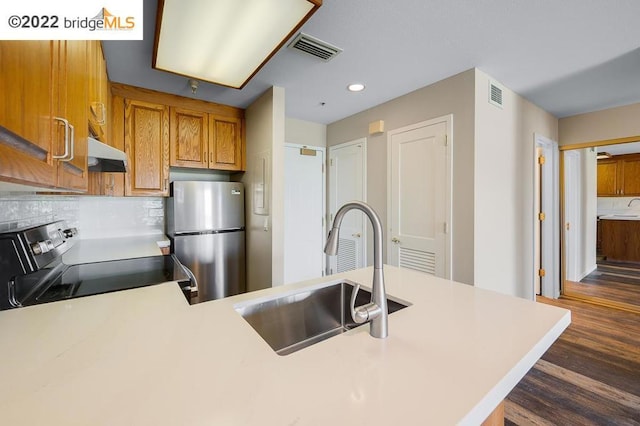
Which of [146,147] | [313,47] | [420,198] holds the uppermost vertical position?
[313,47]

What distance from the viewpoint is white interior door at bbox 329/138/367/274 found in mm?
3379

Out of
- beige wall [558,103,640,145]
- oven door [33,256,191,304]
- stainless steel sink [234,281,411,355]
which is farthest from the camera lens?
beige wall [558,103,640,145]

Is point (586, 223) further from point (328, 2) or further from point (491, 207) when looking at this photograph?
point (328, 2)

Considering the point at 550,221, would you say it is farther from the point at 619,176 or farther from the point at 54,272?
the point at 54,272

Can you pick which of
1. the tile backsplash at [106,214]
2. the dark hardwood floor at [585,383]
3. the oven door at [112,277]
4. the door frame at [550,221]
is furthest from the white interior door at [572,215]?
the tile backsplash at [106,214]

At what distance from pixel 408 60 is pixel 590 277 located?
4899 mm

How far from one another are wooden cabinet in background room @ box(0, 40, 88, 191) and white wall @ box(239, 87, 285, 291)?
5.16 feet

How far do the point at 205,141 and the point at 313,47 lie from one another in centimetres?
159

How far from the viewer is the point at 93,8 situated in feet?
3.41

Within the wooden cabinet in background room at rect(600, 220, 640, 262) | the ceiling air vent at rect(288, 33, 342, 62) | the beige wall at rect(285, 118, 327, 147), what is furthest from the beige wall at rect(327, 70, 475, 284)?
the wooden cabinet in background room at rect(600, 220, 640, 262)

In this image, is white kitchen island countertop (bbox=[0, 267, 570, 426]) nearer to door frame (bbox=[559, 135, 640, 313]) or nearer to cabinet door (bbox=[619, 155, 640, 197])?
door frame (bbox=[559, 135, 640, 313])

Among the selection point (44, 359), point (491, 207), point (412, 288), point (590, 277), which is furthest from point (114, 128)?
point (590, 277)

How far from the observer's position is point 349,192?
3.53 meters


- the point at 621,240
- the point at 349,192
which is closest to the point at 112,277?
the point at 349,192
